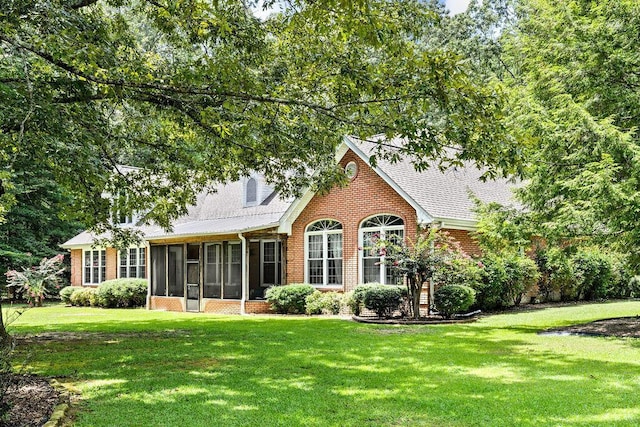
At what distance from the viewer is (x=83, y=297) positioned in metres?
30.1

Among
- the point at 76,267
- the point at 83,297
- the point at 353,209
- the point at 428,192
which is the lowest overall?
the point at 83,297

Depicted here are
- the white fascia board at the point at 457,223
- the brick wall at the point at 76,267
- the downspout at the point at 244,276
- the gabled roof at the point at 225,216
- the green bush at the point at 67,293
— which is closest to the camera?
the white fascia board at the point at 457,223

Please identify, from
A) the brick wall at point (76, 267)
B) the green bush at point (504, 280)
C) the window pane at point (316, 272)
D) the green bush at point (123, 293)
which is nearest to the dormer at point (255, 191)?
the window pane at point (316, 272)

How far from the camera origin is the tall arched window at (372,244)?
19.2 meters

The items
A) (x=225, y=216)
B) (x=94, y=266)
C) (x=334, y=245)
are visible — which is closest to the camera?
(x=334, y=245)

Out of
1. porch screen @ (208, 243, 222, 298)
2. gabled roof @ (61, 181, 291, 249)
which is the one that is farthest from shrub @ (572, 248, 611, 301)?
porch screen @ (208, 243, 222, 298)

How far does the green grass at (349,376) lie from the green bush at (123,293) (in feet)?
39.7

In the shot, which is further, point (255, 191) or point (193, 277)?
point (255, 191)

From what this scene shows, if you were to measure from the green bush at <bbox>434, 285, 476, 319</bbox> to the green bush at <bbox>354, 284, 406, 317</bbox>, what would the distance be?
1.06m

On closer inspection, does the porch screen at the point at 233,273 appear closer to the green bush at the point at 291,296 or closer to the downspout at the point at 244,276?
the downspout at the point at 244,276

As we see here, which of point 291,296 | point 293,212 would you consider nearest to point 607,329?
point 291,296

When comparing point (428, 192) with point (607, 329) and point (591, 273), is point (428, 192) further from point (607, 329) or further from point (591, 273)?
point (591, 273)

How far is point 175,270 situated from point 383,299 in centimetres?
1147

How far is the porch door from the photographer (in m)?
24.7
